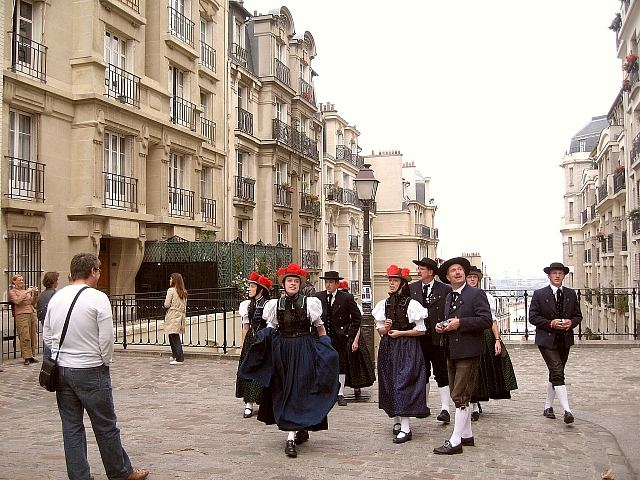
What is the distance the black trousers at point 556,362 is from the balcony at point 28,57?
14083 mm

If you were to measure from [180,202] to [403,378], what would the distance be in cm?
1759

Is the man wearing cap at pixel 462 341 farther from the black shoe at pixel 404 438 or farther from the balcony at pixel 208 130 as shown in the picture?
the balcony at pixel 208 130

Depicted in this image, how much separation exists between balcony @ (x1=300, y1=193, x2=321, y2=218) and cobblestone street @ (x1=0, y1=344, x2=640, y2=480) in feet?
82.4

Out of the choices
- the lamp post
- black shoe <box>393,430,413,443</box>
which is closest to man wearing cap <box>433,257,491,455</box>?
black shoe <box>393,430,413,443</box>

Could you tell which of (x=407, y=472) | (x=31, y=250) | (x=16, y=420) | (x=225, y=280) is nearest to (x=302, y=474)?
(x=407, y=472)

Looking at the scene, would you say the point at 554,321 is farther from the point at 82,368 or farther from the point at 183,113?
the point at 183,113

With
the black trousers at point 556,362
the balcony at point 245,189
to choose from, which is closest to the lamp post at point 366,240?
the black trousers at point 556,362

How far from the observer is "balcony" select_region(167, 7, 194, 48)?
23000mm

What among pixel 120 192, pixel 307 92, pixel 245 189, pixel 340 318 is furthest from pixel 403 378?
pixel 307 92

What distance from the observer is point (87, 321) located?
5.37m

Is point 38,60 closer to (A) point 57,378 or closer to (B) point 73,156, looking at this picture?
(B) point 73,156

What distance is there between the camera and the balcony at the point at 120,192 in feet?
63.4

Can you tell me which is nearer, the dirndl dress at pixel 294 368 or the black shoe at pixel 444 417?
the dirndl dress at pixel 294 368

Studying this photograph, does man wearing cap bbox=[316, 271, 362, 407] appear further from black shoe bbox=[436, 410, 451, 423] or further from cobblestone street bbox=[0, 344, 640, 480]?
black shoe bbox=[436, 410, 451, 423]
